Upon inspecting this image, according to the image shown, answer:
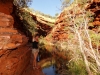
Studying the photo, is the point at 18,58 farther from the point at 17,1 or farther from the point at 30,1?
the point at 30,1

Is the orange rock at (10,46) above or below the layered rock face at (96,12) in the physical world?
below

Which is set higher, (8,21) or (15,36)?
(8,21)

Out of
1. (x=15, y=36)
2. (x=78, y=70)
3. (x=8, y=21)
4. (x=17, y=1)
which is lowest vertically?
(x=78, y=70)

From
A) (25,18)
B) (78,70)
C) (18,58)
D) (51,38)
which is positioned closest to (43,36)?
(51,38)

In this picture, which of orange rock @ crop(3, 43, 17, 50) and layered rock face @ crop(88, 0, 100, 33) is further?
layered rock face @ crop(88, 0, 100, 33)

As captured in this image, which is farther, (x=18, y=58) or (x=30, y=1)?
(x=30, y=1)

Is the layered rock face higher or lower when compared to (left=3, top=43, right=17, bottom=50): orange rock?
higher

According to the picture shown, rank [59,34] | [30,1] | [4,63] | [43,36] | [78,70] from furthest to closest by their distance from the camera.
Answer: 1. [43,36]
2. [59,34]
3. [30,1]
4. [78,70]
5. [4,63]

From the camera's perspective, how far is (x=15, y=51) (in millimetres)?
7422

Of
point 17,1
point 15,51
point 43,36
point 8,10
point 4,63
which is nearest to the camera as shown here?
point 4,63

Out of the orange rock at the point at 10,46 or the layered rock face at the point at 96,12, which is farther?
the layered rock face at the point at 96,12

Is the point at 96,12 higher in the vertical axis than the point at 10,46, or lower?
higher

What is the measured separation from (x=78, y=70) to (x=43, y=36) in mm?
32554

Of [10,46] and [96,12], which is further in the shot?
[96,12]
